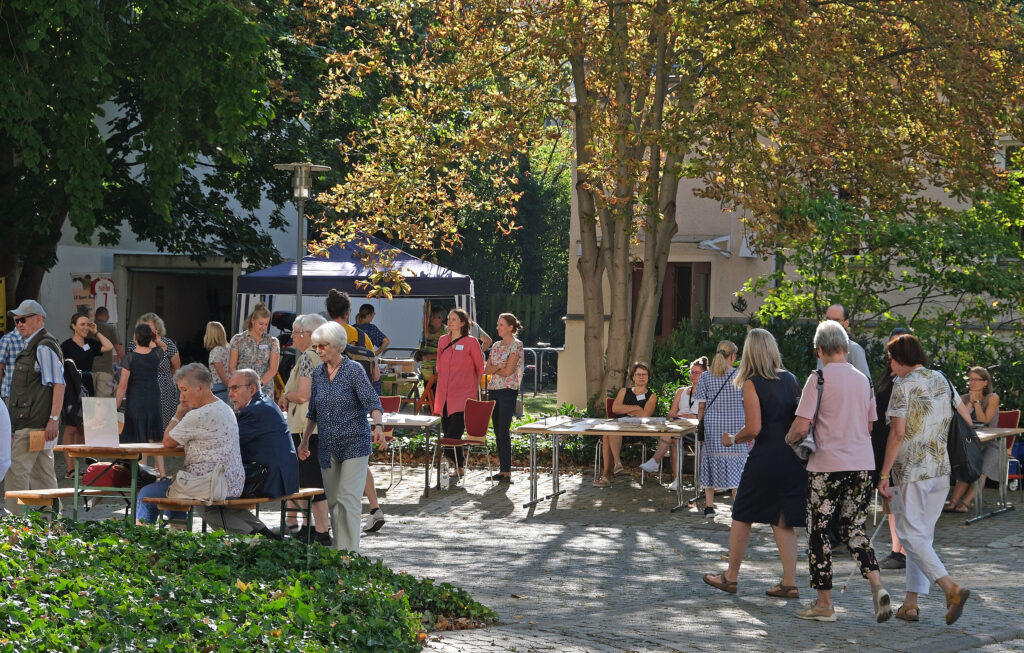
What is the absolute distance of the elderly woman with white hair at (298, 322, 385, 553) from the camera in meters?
9.86

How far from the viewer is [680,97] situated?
55.5 ft

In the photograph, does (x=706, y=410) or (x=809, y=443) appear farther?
(x=706, y=410)

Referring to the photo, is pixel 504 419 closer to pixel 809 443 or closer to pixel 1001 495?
pixel 1001 495

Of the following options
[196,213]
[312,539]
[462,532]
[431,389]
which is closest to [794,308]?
[431,389]

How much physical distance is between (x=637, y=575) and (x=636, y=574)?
0.15 feet

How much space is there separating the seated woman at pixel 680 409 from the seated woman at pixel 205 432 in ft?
22.1

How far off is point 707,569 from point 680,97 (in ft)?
25.8

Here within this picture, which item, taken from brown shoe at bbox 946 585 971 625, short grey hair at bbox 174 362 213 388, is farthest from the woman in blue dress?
short grey hair at bbox 174 362 213 388

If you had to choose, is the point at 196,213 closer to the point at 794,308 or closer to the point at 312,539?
the point at 794,308

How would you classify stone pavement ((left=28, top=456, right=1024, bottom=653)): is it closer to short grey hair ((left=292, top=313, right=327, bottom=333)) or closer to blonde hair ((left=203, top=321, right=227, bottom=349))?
short grey hair ((left=292, top=313, right=327, bottom=333))

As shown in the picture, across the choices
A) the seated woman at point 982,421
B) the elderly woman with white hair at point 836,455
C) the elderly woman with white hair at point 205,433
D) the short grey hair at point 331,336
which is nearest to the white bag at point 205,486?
the elderly woman with white hair at point 205,433

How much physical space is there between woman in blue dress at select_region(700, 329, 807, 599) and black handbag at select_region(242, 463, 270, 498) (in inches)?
129

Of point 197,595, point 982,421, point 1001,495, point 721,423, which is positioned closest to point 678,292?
point 982,421

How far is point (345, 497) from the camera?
389 inches
